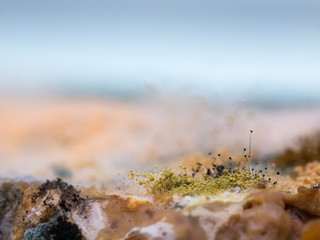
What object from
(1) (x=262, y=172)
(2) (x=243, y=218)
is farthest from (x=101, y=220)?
(1) (x=262, y=172)

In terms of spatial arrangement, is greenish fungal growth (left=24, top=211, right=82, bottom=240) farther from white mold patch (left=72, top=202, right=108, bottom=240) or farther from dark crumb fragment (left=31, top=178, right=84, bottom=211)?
dark crumb fragment (left=31, top=178, right=84, bottom=211)

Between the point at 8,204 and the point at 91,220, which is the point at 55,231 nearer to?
the point at 91,220

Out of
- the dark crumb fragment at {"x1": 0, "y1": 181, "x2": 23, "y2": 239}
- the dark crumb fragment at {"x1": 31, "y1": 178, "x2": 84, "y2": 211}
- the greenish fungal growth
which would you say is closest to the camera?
the greenish fungal growth

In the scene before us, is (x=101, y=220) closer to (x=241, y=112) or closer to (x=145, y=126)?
(x=145, y=126)

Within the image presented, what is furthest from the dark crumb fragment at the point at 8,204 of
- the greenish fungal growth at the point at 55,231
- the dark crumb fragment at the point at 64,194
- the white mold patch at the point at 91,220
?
the white mold patch at the point at 91,220

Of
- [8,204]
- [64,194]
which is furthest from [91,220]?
[8,204]

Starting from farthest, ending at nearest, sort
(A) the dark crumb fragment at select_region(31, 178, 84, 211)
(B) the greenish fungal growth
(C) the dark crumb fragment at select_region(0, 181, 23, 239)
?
(C) the dark crumb fragment at select_region(0, 181, 23, 239)
(A) the dark crumb fragment at select_region(31, 178, 84, 211)
(B) the greenish fungal growth

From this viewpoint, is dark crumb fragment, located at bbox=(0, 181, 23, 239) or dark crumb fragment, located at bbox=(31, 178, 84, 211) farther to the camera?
dark crumb fragment, located at bbox=(0, 181, 23, 239)

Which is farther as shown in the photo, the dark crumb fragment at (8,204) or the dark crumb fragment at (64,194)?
the dark crumb fragment at (8,204)

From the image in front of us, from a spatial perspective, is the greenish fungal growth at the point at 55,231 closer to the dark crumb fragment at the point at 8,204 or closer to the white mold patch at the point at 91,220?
the white mold patch at the point at 91,220

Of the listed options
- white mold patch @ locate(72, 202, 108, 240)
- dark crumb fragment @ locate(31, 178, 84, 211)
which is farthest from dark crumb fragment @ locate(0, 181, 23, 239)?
white mold patch @ locate(72, 202, 108, 240)

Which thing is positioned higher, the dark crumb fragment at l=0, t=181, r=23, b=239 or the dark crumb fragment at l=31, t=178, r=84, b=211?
the dark crumb fragment at l=31, t=178, r=84, b=211
